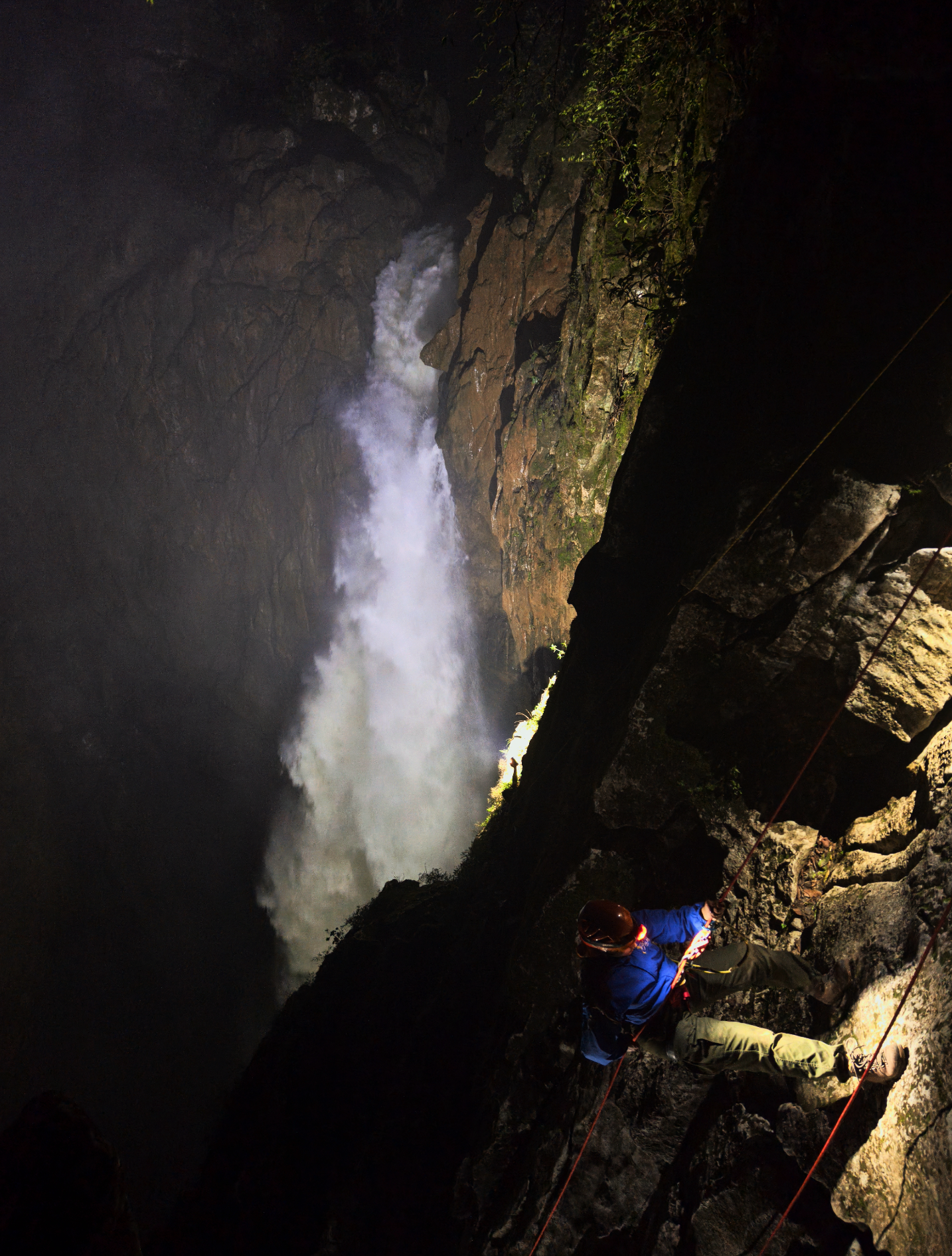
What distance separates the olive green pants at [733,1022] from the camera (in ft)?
9.42

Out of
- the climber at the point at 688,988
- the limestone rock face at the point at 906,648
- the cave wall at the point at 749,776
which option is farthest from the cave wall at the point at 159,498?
the climber at the point at 688,988

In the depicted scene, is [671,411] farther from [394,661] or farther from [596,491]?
[394,661]

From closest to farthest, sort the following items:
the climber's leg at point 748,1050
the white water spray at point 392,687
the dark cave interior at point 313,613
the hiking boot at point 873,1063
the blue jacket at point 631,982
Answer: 1. the hiking boot at point 873,1063
2. the climber's leg at point 748,1050
3. the blue jacket at point 631,982
4. the dark cave interior at point 313,613
5. the white water spray at point 392,687

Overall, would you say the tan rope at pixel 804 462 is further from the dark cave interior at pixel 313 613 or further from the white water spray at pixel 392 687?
the white water spray at pixel 392 687

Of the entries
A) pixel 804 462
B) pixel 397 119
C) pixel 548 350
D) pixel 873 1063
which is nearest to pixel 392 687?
pixel 548 350

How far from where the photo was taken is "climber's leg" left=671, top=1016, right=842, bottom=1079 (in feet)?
8.96

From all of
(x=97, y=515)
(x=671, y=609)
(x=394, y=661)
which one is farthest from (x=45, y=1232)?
(x=97, y=515)

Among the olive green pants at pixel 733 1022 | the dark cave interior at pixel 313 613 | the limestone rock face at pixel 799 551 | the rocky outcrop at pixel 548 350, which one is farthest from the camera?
the rocky outcrop at pixel 548 350

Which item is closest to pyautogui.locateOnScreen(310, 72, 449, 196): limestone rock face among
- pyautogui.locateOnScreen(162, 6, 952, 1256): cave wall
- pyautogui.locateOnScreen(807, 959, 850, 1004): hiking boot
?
pyautogui.locateOnScreen(162, 6, 952, 1256): cave wall

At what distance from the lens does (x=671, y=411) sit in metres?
5.87

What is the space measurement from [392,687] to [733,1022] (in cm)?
1788

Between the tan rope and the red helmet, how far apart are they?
2.49 meters

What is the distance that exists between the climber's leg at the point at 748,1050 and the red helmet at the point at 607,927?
53cm

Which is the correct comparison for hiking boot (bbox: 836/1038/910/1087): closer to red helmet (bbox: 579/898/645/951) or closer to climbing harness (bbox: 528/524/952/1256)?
climbing harness (bbox: 528/524/952/1256)
